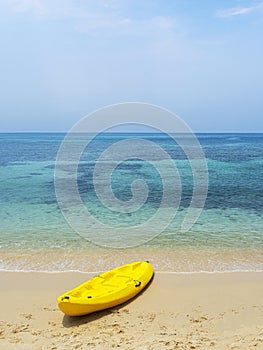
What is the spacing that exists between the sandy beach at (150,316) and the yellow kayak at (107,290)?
8.0 inches

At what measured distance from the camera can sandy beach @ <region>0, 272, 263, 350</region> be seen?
624 centimetres

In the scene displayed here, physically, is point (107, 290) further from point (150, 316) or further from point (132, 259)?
point (132, 259)

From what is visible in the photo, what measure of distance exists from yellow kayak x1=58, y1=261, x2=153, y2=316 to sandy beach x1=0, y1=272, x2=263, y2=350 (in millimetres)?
203

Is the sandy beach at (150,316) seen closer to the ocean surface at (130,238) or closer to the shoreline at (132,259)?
the shoreline at (132,259)

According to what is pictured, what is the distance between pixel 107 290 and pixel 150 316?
4.14ft

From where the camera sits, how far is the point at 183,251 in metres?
11.4

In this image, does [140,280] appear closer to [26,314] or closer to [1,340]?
[26,314]

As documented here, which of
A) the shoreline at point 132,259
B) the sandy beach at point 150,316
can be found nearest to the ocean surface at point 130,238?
the shoreline at point 132,259

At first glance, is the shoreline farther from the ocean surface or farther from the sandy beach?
the sandy beach

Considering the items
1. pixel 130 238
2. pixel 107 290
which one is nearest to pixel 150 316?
pixel 107 290

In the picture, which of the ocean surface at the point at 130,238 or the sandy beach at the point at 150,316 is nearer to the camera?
the sandy beach at the point at 150,316

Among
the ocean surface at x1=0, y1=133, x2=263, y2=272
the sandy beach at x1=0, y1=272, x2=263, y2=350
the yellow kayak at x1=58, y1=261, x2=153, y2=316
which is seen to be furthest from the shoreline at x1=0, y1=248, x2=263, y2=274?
the yellow kayak at x1=58, y1=261, x2=153, y2=316

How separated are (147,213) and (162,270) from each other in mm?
5955

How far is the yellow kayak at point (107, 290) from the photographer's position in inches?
287
